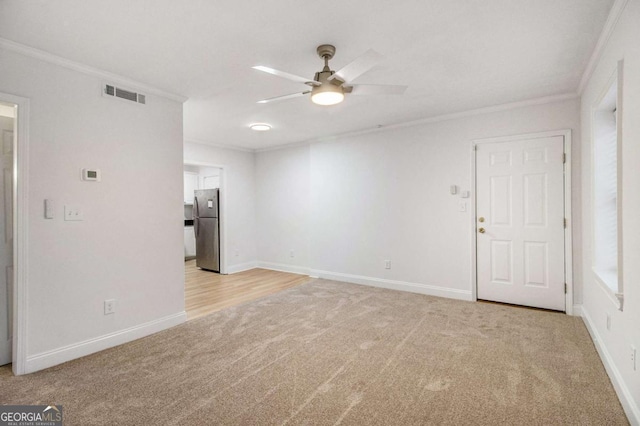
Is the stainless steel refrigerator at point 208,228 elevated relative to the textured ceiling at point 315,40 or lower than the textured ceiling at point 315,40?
lower

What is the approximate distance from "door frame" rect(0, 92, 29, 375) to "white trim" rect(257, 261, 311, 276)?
13.1 feet

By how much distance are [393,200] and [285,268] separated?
2.66m

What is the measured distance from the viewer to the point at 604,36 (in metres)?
2.25

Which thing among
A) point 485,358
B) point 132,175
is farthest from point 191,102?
point 485,358

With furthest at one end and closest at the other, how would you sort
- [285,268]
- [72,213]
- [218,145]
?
[285,268] < [218,145] < [72,213]

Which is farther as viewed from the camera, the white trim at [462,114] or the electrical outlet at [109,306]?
the white trim at [462,114]

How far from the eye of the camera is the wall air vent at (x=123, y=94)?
287 cm

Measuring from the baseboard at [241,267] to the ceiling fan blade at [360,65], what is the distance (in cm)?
475

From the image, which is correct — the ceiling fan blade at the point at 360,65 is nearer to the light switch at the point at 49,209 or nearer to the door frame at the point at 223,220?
the light switch at the point at 49,209

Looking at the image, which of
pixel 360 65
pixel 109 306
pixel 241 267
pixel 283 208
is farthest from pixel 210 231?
pixel 360 65

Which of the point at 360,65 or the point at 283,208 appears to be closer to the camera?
the point at 360,65

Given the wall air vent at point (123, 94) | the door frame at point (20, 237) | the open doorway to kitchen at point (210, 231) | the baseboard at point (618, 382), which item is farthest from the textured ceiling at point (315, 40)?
the open doorway to kitchen at point (210, 231)

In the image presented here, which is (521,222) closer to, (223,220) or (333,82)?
(333,82)

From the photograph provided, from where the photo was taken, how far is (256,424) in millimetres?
1799
